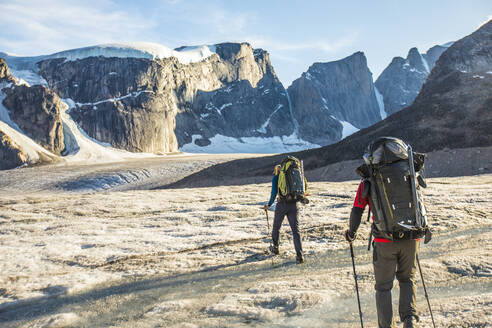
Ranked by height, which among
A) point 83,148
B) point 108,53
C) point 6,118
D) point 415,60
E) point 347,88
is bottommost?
point 83,148

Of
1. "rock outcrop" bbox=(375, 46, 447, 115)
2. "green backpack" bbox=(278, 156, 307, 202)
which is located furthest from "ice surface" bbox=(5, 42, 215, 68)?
"rock outcrop" bbox=(375, 46, 447, 115)

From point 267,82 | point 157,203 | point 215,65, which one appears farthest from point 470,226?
point 267,82

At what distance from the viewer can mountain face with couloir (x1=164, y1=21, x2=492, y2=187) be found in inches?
1683

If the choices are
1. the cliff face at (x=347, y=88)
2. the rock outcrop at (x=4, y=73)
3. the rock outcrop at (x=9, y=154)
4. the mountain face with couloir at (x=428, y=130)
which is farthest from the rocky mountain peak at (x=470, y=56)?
the cliff face at (x=347, y=88)

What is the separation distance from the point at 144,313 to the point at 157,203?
1481cm

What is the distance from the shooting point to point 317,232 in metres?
12.1

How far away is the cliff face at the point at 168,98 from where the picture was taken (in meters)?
102

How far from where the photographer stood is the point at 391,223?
4.38 m

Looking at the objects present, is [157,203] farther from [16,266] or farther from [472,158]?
[472,158]

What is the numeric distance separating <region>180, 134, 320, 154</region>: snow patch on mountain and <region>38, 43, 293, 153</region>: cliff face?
2.60 metres

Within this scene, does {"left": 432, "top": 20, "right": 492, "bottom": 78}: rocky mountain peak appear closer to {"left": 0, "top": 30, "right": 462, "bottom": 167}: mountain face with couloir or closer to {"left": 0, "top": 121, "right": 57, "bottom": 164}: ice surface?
{"left": 0, "top": 30, "right": 462, "bottom": 167}: mountain face with couloir

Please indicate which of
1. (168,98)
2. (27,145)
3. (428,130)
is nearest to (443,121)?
(428,130)

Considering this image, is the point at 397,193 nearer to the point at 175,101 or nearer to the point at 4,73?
the point at 4,73

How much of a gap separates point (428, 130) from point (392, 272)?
4681 centimetres
